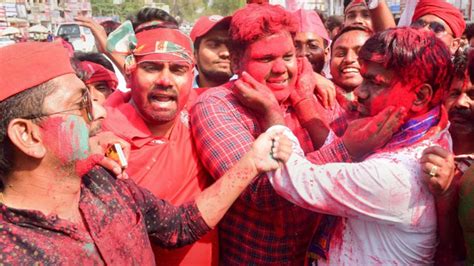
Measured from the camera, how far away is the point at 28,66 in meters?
1.68

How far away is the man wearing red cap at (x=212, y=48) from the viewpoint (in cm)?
409

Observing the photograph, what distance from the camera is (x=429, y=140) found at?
80.3 inches

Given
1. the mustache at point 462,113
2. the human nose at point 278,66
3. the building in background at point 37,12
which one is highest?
the human nose at point 278,66

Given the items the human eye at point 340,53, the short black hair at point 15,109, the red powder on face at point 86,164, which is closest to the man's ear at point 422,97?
the red powder on face at point 86,164

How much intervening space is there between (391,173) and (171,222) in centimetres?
109

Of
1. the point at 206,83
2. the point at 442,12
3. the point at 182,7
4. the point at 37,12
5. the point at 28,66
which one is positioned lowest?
the point at 182,7

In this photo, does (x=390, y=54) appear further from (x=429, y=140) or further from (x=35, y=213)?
(x=35, y=213)

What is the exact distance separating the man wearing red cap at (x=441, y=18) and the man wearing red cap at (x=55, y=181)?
310 centimetres

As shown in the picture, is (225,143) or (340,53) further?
(340,53)

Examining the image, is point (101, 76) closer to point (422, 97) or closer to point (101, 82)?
point (101, 82)

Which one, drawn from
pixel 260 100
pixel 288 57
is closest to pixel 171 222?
pixel 260 100

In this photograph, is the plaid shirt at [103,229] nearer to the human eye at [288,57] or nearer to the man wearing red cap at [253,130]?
the man wearing red cap at [253,130]

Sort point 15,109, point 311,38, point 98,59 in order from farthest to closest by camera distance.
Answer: point 98,59
point 311,38
point 15,109

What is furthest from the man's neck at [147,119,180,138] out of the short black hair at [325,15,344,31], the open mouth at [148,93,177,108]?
the short black hair at [325,15,344,31]
